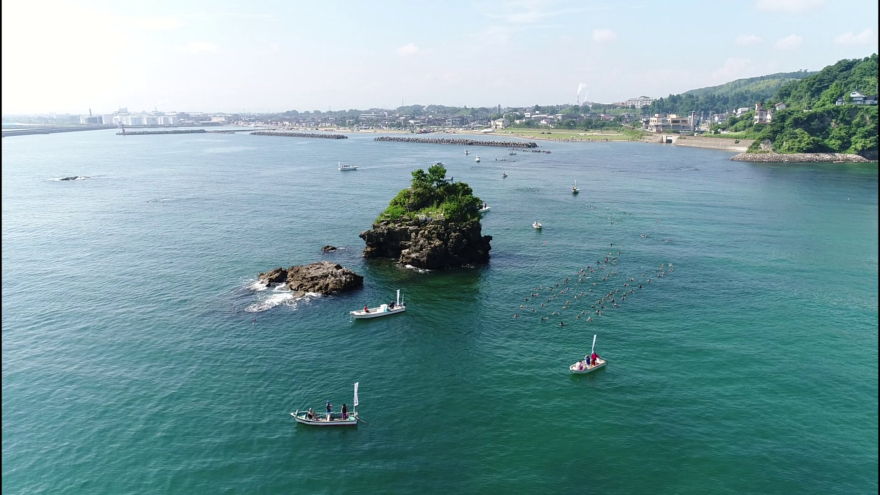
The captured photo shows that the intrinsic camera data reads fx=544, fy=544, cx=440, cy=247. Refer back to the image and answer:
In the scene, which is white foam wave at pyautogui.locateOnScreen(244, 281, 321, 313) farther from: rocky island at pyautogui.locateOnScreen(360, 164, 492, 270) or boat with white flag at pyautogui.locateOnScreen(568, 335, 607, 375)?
boat with white flag at pyautogui.locateOnScreen(568, 335, 607, 375)

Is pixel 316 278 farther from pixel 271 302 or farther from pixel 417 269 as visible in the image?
pixel 417 269

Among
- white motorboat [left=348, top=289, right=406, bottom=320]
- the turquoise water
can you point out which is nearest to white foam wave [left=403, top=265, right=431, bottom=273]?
the turquoise water

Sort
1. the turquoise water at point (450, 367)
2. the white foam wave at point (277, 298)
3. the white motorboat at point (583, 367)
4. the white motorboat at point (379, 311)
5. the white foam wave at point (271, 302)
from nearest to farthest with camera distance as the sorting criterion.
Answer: the turquoise water at point (450, 367) → the white motorboat at point (583, 367) → the white motorboat at point (379, 311) → the white foam wave at point (271, 302) → the white foam wave at point (277, 298)

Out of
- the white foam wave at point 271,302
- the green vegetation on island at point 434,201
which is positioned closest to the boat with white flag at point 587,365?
the white foam wave at point 271,302

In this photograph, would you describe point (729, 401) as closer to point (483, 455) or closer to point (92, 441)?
point (483, 455)

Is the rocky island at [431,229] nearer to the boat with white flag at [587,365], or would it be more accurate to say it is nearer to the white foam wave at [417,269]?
the white foam wave at [417,269]

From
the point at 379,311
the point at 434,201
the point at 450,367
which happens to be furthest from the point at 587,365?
the point at 434,201
